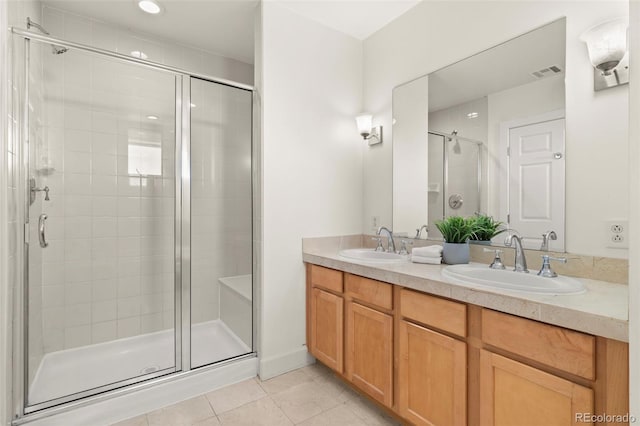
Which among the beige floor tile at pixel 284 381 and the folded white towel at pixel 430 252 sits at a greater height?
the folded white towel at pixel 430 252

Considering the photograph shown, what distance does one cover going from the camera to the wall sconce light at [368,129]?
2.53m

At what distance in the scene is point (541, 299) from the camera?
107 cm

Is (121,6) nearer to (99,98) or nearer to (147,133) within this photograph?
(99,98)

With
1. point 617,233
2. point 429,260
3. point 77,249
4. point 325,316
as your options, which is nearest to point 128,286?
point 77,249

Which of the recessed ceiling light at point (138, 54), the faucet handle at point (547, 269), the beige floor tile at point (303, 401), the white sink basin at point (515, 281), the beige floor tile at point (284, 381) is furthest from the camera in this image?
the recessed ceiling light at point (138, 54)

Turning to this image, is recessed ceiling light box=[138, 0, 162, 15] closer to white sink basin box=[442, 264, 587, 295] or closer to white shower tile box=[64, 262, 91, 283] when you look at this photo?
white shower tile box=[64, 262, 91, 283]

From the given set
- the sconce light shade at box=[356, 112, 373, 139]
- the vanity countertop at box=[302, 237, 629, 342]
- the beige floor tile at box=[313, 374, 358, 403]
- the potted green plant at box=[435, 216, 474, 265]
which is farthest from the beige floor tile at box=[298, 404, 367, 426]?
the sconce light shade at box=[356, 112, 373, 139]

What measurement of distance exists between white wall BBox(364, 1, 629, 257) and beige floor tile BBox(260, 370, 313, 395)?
1805 millimetres

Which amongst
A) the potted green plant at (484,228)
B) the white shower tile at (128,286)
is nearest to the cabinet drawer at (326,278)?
A: the potted green plant at (484,228)

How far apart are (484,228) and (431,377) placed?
0.93 m

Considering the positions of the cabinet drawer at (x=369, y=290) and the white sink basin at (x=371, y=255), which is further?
the white sink basin at (x=371, y=255)

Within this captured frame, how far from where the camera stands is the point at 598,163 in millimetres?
1417

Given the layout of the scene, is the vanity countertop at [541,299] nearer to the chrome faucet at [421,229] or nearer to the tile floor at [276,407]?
the chrome faucet at [421,229]

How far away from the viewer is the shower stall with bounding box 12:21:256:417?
6.73 ft
